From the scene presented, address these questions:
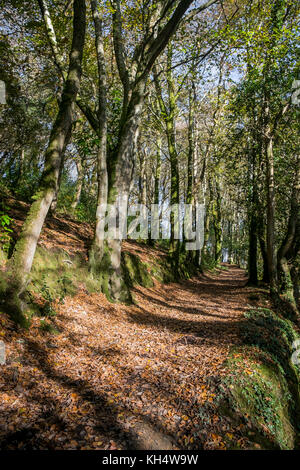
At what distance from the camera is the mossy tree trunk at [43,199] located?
15.5ft

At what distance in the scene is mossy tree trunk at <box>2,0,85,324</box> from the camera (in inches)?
187

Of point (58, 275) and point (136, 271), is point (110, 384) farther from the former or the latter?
point (136, 271)

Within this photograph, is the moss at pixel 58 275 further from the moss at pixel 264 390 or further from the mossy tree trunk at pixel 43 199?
the moss at pixel 264 390

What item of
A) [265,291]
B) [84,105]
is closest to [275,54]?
[84,105]

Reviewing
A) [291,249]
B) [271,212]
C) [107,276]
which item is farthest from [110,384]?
[291,249]

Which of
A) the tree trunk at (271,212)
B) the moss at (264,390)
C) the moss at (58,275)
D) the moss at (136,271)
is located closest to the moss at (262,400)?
the moss at (264,390)

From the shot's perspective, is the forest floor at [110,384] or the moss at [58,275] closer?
the forest floor at [110,384]

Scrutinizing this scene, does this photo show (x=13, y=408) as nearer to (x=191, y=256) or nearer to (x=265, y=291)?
(x=265, y=291)

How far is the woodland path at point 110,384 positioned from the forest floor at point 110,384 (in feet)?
0.04

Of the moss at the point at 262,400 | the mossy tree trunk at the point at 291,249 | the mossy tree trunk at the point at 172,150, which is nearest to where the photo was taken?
the moss at the point at 262,400

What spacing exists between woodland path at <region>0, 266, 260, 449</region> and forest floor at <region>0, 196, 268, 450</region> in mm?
12

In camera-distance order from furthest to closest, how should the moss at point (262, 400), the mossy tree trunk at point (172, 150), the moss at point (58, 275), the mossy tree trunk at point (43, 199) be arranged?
the mossy tree trunk at point (172, 150)
the moss at point (58, 275)
the mossy tree trunk at point (43, 199)
the moss at point (262, 400)

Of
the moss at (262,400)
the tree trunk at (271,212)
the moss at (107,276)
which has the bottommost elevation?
the moss at (262,400)

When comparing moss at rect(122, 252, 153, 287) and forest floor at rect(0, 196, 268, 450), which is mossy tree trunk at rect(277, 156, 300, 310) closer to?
moss at rect(122, 252, 153, 287)
